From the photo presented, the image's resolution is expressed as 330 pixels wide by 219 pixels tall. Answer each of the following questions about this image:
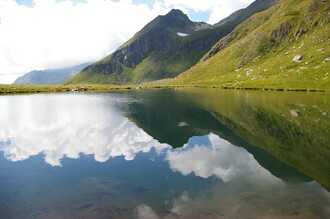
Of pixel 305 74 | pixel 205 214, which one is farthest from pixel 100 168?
pixel 305 74

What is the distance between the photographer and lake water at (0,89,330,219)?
2050 centimetres

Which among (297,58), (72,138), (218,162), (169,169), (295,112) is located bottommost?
(295,112)

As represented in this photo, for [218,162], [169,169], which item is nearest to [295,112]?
[218,162]

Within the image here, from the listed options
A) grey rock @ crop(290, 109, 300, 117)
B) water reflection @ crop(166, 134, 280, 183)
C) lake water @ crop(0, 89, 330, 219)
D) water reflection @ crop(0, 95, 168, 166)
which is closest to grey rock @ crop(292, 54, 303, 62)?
grey rock @ crop(290, 109, 300, 117)

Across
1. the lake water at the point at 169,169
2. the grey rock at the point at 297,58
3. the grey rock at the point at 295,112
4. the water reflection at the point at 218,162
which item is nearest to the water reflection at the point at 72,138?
the lake water at the point at 169,169

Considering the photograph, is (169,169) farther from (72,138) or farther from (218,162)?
(72,138)

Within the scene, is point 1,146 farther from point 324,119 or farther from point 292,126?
point 324,119

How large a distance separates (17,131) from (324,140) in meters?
51.0

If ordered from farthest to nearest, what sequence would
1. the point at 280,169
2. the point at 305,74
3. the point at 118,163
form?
1. the point at 305,74
2. the point at 118,163
3. the point at 280,169

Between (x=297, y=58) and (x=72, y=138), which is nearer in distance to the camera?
(x=72, y=138)

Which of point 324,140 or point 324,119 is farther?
point 324,119

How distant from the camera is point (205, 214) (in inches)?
754

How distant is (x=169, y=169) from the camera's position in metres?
30.0

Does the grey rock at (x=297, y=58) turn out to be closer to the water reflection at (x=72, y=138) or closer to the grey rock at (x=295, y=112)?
the grey rock at (x=295, y=112)
